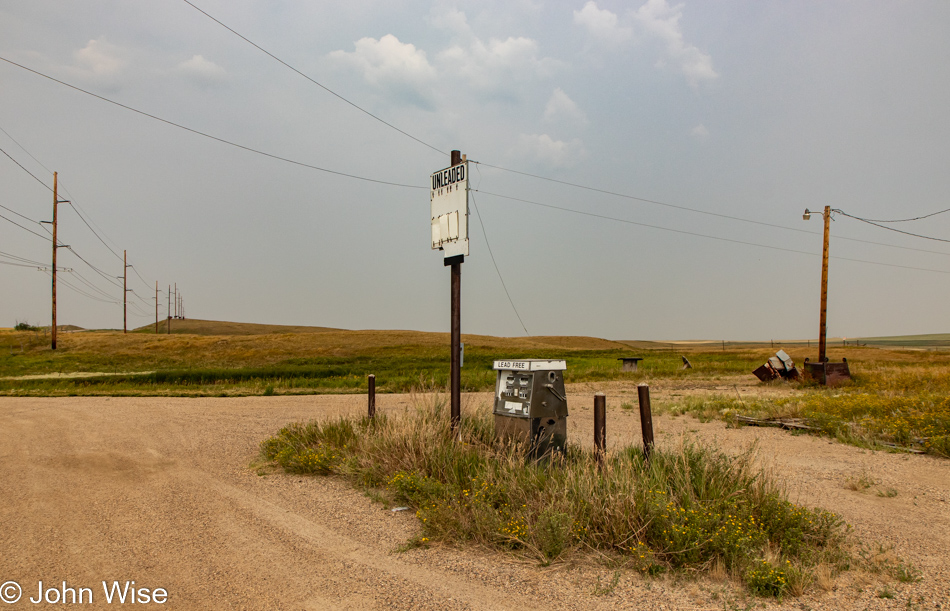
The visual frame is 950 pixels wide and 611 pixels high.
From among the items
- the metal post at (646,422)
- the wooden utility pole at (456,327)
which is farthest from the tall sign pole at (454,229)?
the metal post at (646,422)

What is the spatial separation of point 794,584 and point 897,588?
0.89 metres

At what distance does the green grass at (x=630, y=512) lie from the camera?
15.2 ft

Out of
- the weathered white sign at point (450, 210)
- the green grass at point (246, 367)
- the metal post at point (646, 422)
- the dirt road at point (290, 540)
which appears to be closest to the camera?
the dirt road at point (290, 540)

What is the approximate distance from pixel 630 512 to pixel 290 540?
3.25m

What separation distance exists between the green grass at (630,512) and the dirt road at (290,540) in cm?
24

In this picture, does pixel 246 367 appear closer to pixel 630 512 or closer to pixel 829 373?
pixel 829 373

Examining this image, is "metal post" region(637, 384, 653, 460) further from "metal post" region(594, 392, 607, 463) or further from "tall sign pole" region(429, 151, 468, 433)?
"tall sign pole" region(429, 151, 468, 433)

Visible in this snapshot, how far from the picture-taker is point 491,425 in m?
8.08

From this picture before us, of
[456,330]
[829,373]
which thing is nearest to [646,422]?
[456,330]

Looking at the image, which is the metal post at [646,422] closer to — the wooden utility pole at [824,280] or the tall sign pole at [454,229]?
the tall sign pole at [454,229]

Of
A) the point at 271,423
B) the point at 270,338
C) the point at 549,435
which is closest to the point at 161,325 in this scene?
the point at 270,338

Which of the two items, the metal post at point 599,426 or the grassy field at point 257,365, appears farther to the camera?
the grassy field at point 257,365

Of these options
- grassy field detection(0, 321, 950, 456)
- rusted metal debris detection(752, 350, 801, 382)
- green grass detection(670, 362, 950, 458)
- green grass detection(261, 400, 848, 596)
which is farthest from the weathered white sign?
rusted metal debris detection(752, 350, 801, 382)

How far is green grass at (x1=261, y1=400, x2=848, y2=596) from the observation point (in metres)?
4.62
